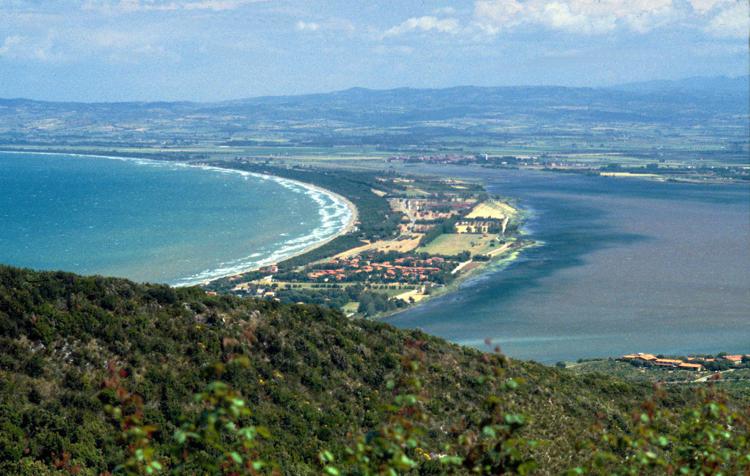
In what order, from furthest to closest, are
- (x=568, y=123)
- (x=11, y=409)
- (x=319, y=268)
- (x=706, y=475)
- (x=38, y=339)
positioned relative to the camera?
(x=568, y=123), (x=319, y=268), (x=38, y=339), (x=11, y=409), (x=706, y=475)

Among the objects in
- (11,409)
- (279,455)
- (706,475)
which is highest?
(706,475)

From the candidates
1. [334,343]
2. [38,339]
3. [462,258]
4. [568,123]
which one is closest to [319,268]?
[462,258]

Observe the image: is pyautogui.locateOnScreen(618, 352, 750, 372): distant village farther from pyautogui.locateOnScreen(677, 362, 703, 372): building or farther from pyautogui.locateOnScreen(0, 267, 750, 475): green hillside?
pyautogui.locateOnScreen(0, 267, 750, 475): green hillside

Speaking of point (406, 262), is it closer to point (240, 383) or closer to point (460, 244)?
point (460, 244)

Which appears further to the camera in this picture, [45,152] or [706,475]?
[45,152]

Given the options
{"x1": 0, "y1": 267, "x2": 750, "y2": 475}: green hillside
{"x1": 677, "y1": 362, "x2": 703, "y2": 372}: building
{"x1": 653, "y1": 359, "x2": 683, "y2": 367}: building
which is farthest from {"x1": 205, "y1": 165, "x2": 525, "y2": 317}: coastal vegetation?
{"x1": 0, "y1": 267, "x2": 750, "y2": 475}: green hillside

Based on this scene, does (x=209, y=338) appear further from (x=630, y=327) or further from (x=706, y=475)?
(x=630, y=327)
